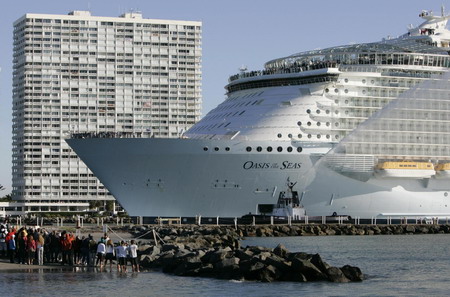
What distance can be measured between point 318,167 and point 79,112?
325ft

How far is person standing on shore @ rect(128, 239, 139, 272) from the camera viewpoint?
36.8m

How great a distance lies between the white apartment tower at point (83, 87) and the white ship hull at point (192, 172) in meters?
89.5

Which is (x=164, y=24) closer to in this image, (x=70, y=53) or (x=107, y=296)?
(x=70, y=53)

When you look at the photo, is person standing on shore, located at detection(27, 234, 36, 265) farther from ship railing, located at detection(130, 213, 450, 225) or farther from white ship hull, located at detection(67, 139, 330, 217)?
ship railing, located at detection(130, 213, 450, 225)

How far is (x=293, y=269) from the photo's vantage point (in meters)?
35.0

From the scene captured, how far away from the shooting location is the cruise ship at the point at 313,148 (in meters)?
64.2

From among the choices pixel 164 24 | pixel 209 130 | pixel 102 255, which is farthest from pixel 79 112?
pixel 102 255

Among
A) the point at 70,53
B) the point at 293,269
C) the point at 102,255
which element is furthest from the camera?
the point at 70,53

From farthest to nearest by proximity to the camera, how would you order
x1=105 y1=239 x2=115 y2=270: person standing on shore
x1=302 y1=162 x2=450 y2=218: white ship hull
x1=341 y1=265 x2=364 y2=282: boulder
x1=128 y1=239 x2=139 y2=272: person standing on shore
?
x1=302 y1=162 x2=450 y2=218: white ship hull < x1=105 y1=239 x2=115 y2=270: person standing on shore < x1=128 y1=239 x2=139 y2=272: person standing on shore < x1=341 y1=265 x2=364 y2=282: boulder

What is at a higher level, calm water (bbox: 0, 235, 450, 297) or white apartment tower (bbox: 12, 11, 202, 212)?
white apartment tower (bbox: 12, 11, 202, 212)

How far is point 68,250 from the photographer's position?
38.8 meters

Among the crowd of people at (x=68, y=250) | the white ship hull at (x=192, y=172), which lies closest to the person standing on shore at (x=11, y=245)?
the crowd of people at (x=68, y=250)

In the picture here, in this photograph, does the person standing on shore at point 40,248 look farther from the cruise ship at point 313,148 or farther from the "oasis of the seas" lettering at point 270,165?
the "oasis of the seas" lettering at point 270,165

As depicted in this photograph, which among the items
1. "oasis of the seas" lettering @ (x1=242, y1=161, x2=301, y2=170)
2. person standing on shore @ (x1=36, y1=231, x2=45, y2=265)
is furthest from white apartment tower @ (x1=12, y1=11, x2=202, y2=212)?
person standing on shore @ (x1=36, y1=231, x2=45, y2=265)
